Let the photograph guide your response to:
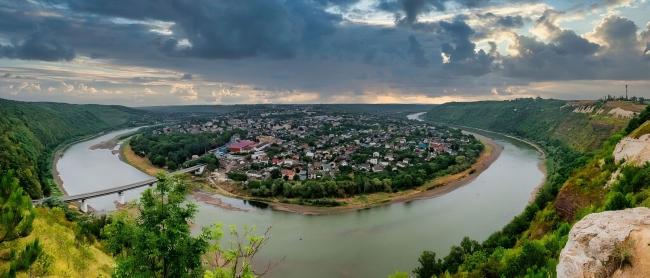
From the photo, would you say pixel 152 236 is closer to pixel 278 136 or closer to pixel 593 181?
pixel 593 181

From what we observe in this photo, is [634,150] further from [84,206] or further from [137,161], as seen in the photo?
[137,161]

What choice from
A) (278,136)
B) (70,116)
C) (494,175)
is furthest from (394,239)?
(70,116)

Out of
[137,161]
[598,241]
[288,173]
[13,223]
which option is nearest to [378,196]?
[288,173]

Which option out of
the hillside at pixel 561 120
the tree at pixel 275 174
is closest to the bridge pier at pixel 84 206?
the tree at pixel 275 174

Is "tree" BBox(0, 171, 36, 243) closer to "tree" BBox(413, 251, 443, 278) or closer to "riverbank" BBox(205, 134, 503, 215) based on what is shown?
"tree" BBox(413, 251, 443, 278)

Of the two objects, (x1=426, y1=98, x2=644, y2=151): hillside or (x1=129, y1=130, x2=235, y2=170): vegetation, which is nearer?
(x1=129, y1=130, x2=235, y2=170): vegetation

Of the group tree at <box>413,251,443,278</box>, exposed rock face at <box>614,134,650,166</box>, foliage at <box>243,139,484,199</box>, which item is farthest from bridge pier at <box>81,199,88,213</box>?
exposed rock face at <box>614,134,650,166</box>
